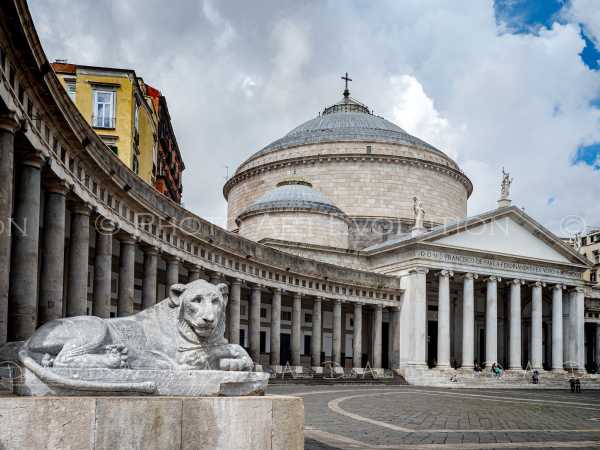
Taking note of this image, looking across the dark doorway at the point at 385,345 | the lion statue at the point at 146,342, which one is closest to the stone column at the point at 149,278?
the lion statue at the point at 146,342

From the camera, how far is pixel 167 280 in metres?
34.3

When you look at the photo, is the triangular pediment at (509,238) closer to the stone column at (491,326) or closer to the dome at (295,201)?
the stone column at (491,326)

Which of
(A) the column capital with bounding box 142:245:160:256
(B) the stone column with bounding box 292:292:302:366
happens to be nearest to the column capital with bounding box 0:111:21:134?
(A) the column capital with bounding box 142:245:160:256

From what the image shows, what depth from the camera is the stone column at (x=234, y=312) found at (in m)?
41.7

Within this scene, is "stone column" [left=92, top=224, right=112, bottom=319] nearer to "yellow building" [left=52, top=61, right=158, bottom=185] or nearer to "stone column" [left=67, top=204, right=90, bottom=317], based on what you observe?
"stone column" [left=67, top=204, right=90, bottom=317]

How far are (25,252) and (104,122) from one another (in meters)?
21.8

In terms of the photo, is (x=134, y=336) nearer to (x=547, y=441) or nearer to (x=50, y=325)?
(x=50, y=325)

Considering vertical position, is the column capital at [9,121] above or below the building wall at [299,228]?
below

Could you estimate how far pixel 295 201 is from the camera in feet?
202

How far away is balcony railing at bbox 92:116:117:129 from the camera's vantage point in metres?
40.3

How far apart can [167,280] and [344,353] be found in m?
25.9

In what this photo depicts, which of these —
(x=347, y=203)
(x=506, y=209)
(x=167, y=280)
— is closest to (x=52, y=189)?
(x=167, y=280)

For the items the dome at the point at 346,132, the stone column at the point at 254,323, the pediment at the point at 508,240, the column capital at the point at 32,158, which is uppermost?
the dome at the point at 346,132

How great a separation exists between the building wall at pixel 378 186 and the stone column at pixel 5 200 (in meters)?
53.2
